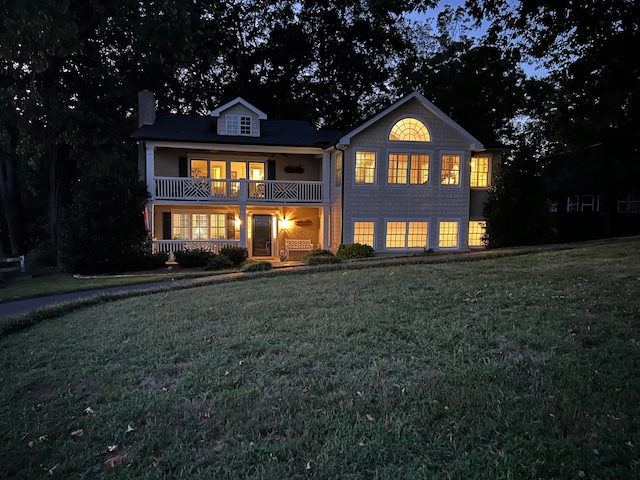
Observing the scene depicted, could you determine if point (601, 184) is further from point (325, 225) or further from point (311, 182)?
point (311, 182)

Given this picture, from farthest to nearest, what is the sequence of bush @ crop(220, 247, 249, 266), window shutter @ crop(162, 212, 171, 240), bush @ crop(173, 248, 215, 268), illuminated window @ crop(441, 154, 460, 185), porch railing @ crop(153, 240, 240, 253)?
window shutter @ crop(162, 212, 171, 240) → illuminated window @ crop(441, 154, 460, 185) → porch railing @ crop(153, 240, 240, 253) → bush @ crop(220, 247, 249, 266) → bush @ crop(173, 248, 215, 268)

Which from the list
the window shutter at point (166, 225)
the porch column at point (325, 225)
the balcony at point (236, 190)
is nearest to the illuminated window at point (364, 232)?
the porch column at point (325, 225)

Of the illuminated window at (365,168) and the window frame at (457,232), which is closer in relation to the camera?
the illuminated window at (365,168)

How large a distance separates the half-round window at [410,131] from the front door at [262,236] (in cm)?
707

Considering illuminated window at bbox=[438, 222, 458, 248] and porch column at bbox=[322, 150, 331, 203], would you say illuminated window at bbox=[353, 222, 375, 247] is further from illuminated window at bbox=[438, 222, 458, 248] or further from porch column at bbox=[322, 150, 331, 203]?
illuminated window at bbox=[438, 222, 458, 248]

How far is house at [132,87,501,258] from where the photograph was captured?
18.9m

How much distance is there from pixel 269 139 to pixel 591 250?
536 inches

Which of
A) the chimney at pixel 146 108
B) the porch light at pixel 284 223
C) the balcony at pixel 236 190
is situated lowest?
the porch light at pixel 284 223

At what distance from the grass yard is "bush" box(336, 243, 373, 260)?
9.65 meters

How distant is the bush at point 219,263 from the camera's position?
1622 centimetres

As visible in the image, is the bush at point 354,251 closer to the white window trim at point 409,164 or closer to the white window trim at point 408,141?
the white window trim at point 409,164

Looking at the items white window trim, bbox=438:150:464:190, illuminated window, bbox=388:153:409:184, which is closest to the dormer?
illuminated window, bbox=388:153:409:184

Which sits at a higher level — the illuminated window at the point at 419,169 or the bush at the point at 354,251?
the illuminated window at the point at 419,169

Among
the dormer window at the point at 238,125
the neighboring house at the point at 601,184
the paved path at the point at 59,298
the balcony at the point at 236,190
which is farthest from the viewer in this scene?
the neighboring house at the point at 601,184
